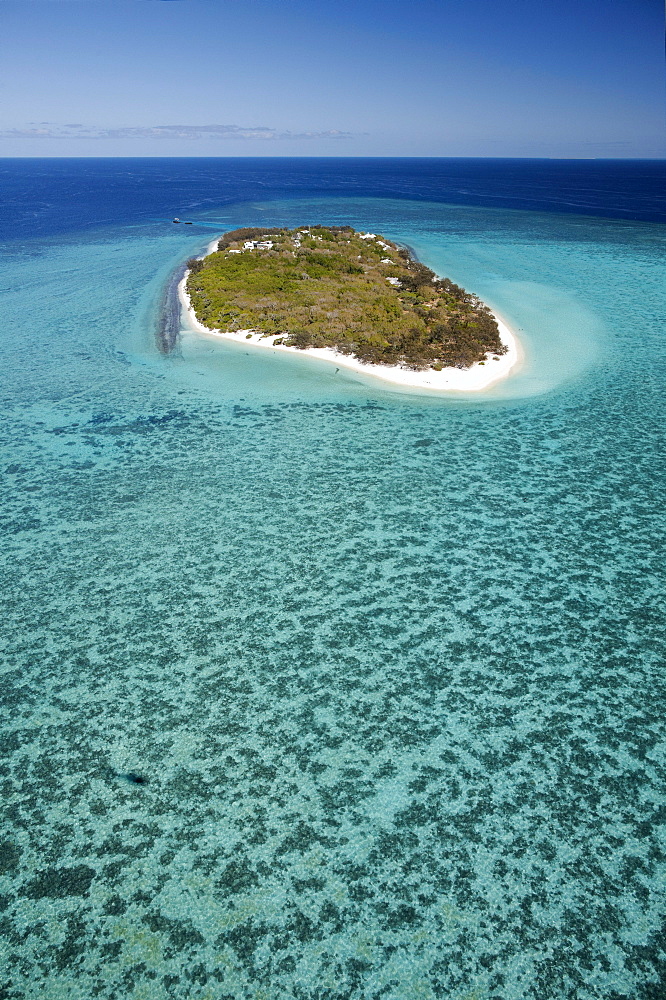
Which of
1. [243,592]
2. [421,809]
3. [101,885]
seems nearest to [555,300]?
[243,592]

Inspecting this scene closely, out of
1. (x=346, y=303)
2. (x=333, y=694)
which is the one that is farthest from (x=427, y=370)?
(x=333, y=694)

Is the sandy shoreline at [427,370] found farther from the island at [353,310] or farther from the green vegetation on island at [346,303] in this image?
the green vegetation on island at [346,303]

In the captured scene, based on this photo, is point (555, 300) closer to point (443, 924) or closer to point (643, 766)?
point (643, 766)

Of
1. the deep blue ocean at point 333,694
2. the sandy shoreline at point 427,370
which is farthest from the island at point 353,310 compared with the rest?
the deep blue ocean at point 333,694

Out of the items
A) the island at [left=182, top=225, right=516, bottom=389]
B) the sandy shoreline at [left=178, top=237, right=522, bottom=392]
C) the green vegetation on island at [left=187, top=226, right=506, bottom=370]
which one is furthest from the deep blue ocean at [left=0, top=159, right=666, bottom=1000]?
the green vegetation on island at [left=187, top=226, right=506, bottom=370]

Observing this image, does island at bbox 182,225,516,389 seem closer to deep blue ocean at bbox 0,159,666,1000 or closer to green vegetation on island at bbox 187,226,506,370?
green vegetation on island at bbox 187,226,506,370
